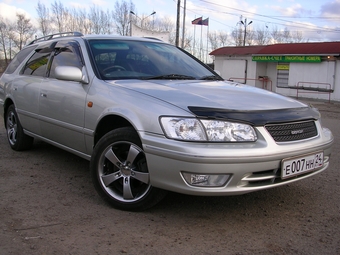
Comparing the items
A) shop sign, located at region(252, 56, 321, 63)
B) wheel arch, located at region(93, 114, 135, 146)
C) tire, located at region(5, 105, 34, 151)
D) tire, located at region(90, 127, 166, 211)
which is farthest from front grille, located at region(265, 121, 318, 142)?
shop sign, located at region(252, 56, 321, 63)

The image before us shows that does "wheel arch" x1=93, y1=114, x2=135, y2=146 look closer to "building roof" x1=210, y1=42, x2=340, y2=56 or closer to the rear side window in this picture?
the rear side window

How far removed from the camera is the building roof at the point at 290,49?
71.9 ft

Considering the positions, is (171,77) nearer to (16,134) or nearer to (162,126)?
(162,126)

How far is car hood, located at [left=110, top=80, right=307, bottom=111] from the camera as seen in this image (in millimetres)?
3029

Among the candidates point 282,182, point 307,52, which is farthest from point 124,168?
point 307,52

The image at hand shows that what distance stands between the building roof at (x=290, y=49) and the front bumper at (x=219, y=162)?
20.4 m

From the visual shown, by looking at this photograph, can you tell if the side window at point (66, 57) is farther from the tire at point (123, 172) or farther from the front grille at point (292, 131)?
the front grille at point (292, 131)

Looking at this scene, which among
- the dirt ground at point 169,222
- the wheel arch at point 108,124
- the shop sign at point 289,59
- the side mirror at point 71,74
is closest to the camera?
the dirt ground at point 169,222

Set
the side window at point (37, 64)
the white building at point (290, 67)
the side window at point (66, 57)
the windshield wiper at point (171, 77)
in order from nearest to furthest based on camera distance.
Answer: the windshield wiper at point (171, 77) < the side window at point (66, 57) < the side window at point (37, 64) < the white building at point (290, 67)

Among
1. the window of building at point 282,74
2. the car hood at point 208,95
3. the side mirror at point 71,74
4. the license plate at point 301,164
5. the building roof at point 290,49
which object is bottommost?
the license plate at point 301,164

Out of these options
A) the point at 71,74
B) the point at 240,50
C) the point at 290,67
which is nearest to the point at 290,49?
the point at 290,67

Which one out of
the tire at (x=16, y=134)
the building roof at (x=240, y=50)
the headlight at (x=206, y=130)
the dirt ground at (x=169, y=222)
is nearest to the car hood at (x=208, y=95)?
the headlight at (x=206, y=130)

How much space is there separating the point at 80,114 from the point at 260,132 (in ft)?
6.00

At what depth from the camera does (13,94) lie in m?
5.38
